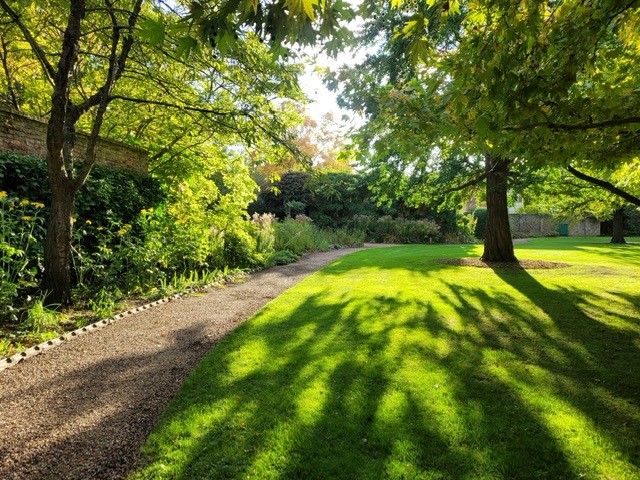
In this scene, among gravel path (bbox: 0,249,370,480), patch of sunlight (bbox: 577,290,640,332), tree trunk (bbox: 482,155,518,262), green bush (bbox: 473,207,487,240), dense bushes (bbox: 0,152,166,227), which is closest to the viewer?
gravel path (bbox: 0,249,370,480)

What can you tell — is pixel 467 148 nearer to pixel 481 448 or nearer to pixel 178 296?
pixel 481 448

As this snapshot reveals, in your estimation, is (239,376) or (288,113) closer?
(239,376)

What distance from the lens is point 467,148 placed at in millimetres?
5043

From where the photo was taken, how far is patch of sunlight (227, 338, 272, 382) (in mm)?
3424

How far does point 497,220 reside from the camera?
10570mm

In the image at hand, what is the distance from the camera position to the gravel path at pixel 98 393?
226 cm

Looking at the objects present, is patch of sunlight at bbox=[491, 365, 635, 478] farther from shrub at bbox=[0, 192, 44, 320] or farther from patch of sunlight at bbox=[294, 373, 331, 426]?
shrub at bbox=[0, 192, 44, 320]

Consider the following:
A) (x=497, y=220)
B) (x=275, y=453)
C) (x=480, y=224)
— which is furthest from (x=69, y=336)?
(x=480, y=224)

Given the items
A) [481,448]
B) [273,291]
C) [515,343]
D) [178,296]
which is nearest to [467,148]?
[515,343]

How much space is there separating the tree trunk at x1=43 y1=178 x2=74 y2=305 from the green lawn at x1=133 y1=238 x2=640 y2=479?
2.69m

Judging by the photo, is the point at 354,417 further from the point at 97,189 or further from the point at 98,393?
the point at 97,189

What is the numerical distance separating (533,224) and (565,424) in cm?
3431

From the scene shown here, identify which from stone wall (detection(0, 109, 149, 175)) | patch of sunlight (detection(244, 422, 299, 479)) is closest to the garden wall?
stone wall (detection(0, 109, 149, 175))

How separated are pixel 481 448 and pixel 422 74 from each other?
14.8 ft
